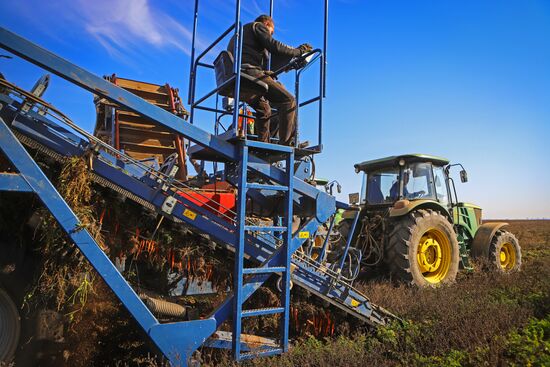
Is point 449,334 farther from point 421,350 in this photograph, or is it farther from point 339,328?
point 339,328

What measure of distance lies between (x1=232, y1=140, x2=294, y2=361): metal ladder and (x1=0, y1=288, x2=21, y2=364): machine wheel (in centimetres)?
191

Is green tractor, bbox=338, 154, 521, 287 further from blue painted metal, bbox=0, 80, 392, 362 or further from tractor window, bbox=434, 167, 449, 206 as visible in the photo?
blue painted metal, bbox=0, 80, 392, 362

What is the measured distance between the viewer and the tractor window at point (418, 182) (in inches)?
320

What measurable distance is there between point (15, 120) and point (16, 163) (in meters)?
0.64

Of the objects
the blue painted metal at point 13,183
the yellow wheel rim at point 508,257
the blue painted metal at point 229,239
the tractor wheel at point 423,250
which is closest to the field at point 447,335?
the blue painted metal at point 229,239

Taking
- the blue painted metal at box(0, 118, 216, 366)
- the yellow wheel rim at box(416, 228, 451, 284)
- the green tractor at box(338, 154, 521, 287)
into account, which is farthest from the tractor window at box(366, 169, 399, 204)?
the blue painted metal at box(0, 118, 216, 366)

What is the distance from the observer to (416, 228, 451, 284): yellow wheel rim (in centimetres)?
734

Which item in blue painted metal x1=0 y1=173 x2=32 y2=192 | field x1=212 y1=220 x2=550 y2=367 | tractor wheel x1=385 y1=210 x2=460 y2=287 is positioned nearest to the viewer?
blue painted metal x1=0 y1=173 x2=32 y2=192

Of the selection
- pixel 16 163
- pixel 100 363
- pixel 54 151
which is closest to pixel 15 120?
pixel 54 151

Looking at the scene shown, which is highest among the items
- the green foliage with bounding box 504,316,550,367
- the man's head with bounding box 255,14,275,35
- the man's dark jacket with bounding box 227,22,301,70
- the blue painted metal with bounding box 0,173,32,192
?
the man's head with bounding box 255,14,275,35

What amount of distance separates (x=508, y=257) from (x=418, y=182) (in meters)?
3.59

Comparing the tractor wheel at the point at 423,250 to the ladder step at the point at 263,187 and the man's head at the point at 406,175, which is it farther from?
the ladder step at the point at 263,187

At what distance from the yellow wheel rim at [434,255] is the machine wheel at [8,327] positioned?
20.5ft

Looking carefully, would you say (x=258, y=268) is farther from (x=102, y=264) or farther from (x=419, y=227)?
(x=419, y=227)
